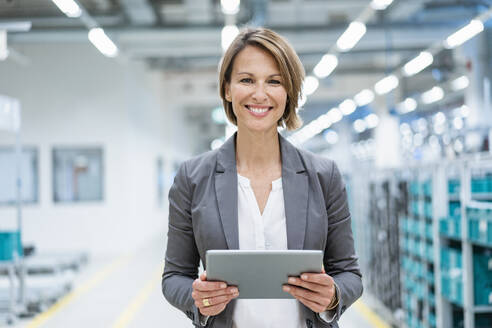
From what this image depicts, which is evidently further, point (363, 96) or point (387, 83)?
point (363, 96)

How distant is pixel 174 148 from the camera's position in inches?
797

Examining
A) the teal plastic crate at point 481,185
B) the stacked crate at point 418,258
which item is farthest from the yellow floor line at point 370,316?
the teal plastic crate at point 481,185

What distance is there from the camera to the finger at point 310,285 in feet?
4.38

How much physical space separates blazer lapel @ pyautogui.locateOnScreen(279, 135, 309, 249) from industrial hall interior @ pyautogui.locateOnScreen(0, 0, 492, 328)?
12 cm

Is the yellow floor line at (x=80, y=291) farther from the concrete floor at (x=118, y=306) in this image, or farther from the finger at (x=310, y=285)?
the finger at (x=310, y=285)

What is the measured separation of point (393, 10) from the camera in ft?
37.9

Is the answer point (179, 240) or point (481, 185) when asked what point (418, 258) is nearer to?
point (481, 185)

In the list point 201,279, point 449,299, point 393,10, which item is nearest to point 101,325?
point 449,299

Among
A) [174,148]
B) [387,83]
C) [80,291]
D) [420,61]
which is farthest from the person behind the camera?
[174,148]

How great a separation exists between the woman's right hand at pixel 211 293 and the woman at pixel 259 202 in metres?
0.04

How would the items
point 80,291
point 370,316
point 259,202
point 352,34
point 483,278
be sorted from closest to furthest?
point 259,202 < point 483,278 < point 370,316 < point 352,34 < point 80,291

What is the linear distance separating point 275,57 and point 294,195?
425 millimetres

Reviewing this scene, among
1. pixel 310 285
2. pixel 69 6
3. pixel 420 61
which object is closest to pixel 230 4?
pixel 69 6

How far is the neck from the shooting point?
5.30 feet
